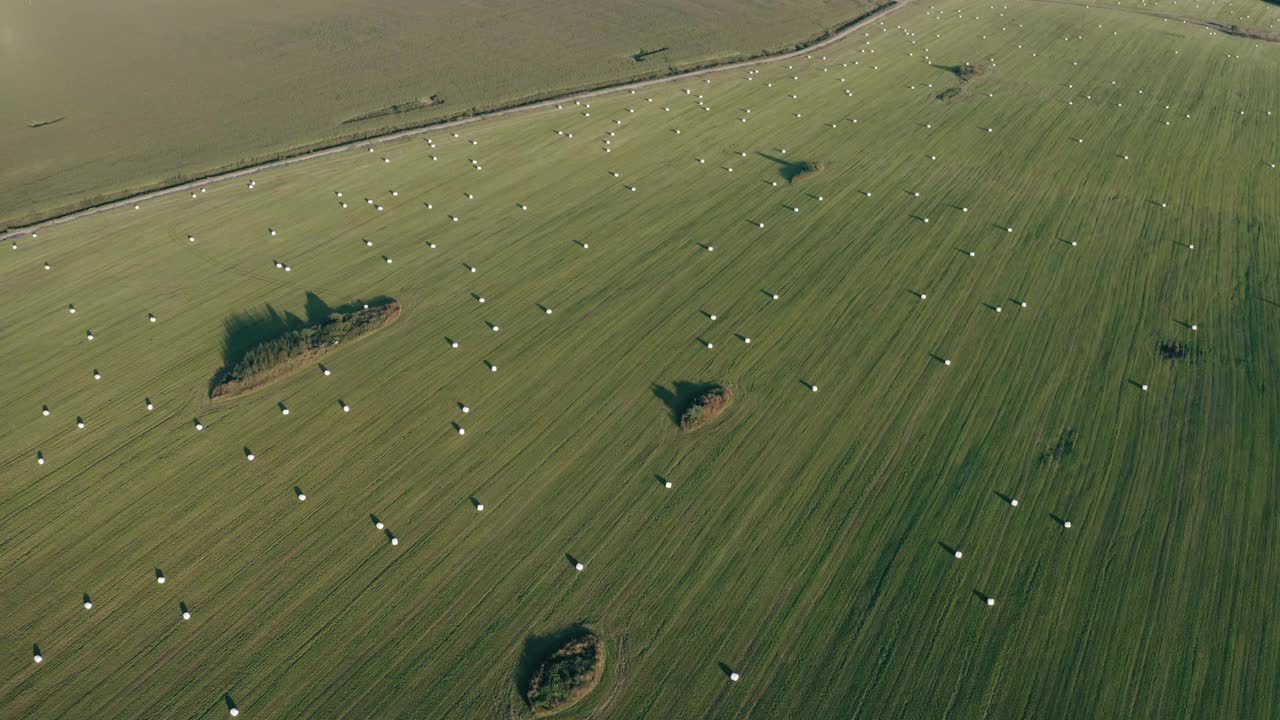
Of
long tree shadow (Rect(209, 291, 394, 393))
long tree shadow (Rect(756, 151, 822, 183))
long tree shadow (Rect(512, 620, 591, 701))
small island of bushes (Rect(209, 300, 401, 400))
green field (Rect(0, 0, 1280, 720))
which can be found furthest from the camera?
long tree shadow (Rect(756, 151, 822, 183))

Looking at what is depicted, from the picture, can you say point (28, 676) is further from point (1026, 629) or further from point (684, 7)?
point (684, 7)

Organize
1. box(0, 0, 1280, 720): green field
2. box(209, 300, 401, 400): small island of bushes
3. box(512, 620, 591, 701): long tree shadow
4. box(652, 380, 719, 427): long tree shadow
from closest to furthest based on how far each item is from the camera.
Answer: box(512, 620, 591, 701): long tree shadow, box(0, 0, 1280, 720): green field, box(652, 380, 719, 427): long tree shadow, box(209, 300, 401, 400): small island of bushes

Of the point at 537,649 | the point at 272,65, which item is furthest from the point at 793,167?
the point at 272,65

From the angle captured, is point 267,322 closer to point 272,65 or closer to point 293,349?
point 293,349

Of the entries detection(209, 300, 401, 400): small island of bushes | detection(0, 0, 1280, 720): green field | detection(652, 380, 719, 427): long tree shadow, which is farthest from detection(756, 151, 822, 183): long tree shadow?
detection(209, 300, 401, 400): small island of bushes

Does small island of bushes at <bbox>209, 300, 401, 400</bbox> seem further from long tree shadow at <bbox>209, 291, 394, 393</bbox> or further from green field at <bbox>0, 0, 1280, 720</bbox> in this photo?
green field at <bbox>0, 0, 1280, 720</bbox>

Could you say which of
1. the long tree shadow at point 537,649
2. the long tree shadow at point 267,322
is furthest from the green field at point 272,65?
the long tree shadow at point 537,649

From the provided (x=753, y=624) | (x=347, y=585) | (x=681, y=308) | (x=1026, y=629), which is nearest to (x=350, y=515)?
(x=347, y=585)
